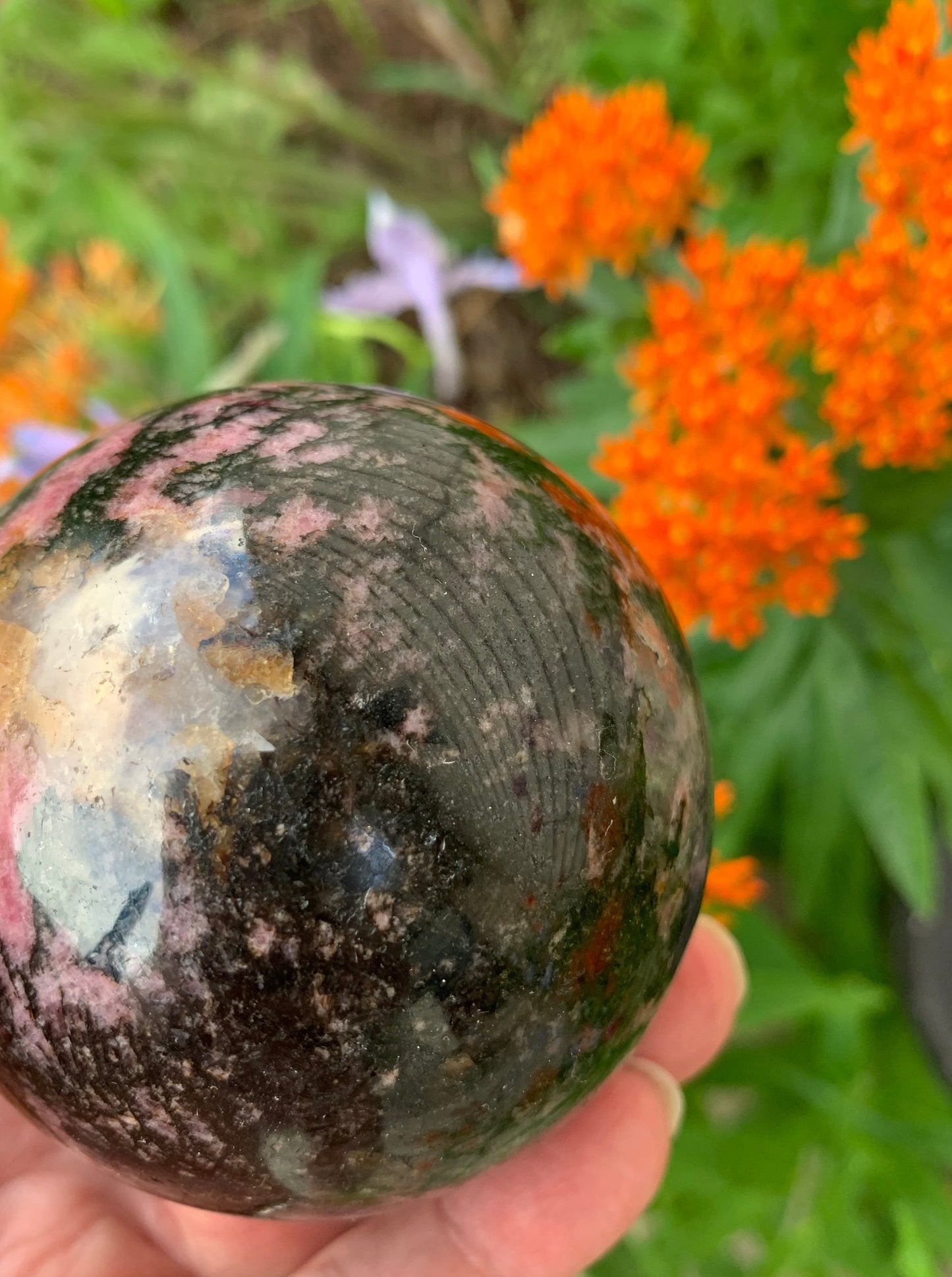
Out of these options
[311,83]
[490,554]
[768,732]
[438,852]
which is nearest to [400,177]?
[311,83]

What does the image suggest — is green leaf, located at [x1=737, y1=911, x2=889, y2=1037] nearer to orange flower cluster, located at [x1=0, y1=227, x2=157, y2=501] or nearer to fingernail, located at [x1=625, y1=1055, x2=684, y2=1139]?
fingernail, located at [x1=625, y1=1055, x2=684, y2=1139]

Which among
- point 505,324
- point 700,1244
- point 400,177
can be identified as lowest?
point 700,1244

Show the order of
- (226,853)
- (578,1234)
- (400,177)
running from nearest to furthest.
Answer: (226,853), (578,1234), (400,177)

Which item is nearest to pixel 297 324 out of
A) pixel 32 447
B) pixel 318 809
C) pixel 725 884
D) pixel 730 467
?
pixel 32 447

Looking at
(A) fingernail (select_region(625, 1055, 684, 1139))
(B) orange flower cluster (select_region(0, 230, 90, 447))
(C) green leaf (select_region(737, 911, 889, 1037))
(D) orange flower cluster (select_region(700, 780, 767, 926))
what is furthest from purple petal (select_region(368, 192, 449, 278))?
(A) fingernail (select_region(625, 1055, 684, 1139))

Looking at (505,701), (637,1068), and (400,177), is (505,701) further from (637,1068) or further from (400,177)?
(400,177)

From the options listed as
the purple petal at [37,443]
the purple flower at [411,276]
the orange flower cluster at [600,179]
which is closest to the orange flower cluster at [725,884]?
the orange flower cluster at [600,179]
